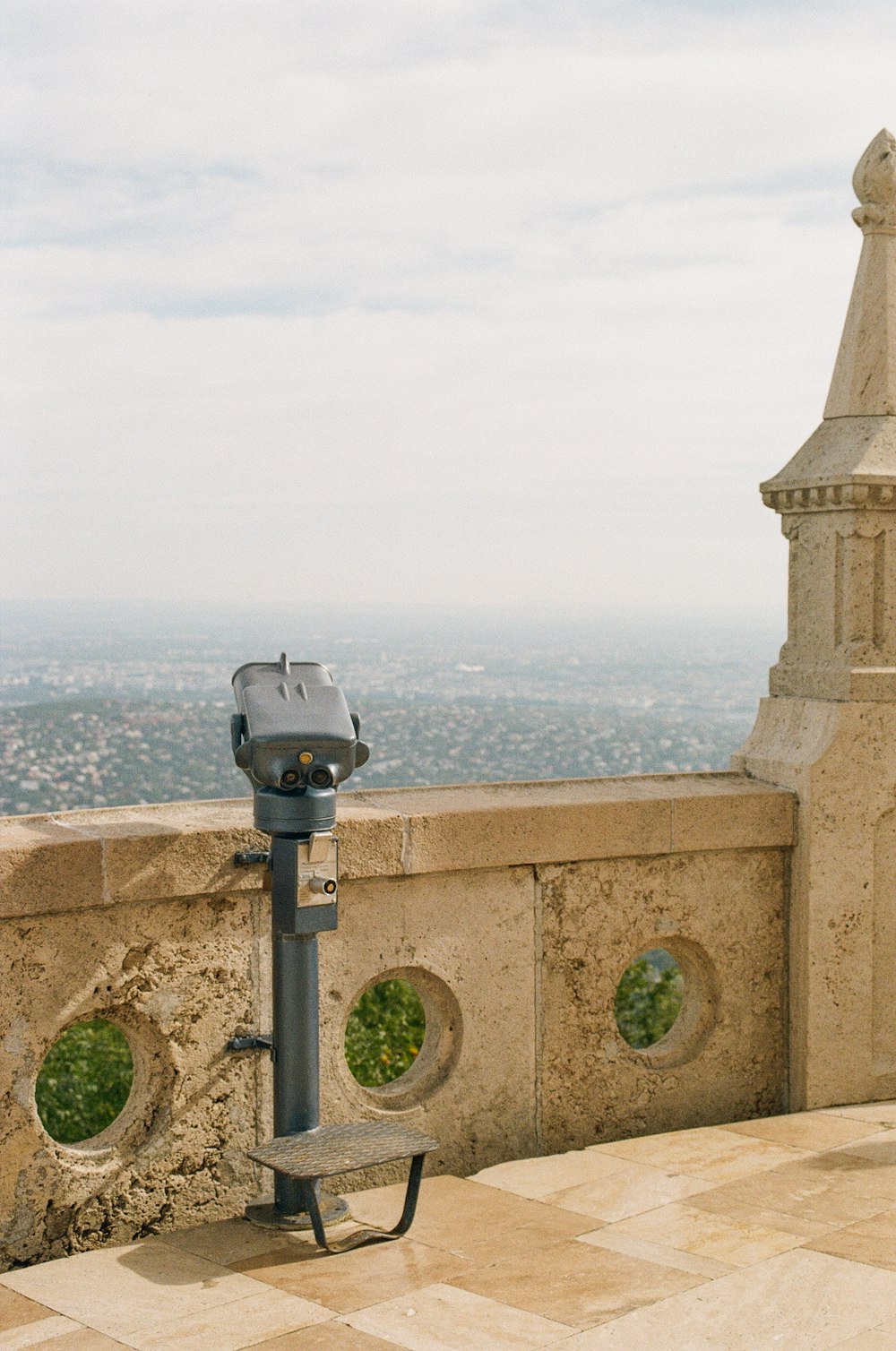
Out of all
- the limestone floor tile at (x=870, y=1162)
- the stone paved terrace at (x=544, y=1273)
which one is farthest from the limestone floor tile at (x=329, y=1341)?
the limestone floor tile at (x=870, y=1162)

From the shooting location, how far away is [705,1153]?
4.88m

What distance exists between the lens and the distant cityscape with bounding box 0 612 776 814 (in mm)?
45781

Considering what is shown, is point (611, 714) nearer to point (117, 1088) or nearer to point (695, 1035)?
point (117, 1088)

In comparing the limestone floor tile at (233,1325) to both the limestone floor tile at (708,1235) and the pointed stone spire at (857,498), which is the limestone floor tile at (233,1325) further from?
the pointed stone spire at (857,498)

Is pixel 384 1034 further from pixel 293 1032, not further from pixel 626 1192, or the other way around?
pixel 293 1032

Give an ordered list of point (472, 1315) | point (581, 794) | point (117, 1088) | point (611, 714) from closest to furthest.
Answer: point (472, 1315) → point (581, 794) → point (117, 1088) → point (611, 714)

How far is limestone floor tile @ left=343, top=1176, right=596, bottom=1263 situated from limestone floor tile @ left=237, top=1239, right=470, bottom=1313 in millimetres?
86

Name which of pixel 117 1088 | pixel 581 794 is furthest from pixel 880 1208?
pixel 117 1088

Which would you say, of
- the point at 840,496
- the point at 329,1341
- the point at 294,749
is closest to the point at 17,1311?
the point at 329,1341

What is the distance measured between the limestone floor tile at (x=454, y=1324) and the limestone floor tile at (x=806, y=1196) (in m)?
0.97

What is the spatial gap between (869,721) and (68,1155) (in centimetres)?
310

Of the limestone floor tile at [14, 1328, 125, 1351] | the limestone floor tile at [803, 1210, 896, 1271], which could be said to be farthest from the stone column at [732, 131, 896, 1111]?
the limestone floor tile at [14, 1328, 125, 1351]

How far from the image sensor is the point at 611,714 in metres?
63.5

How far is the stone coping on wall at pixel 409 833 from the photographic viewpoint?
159 inches
